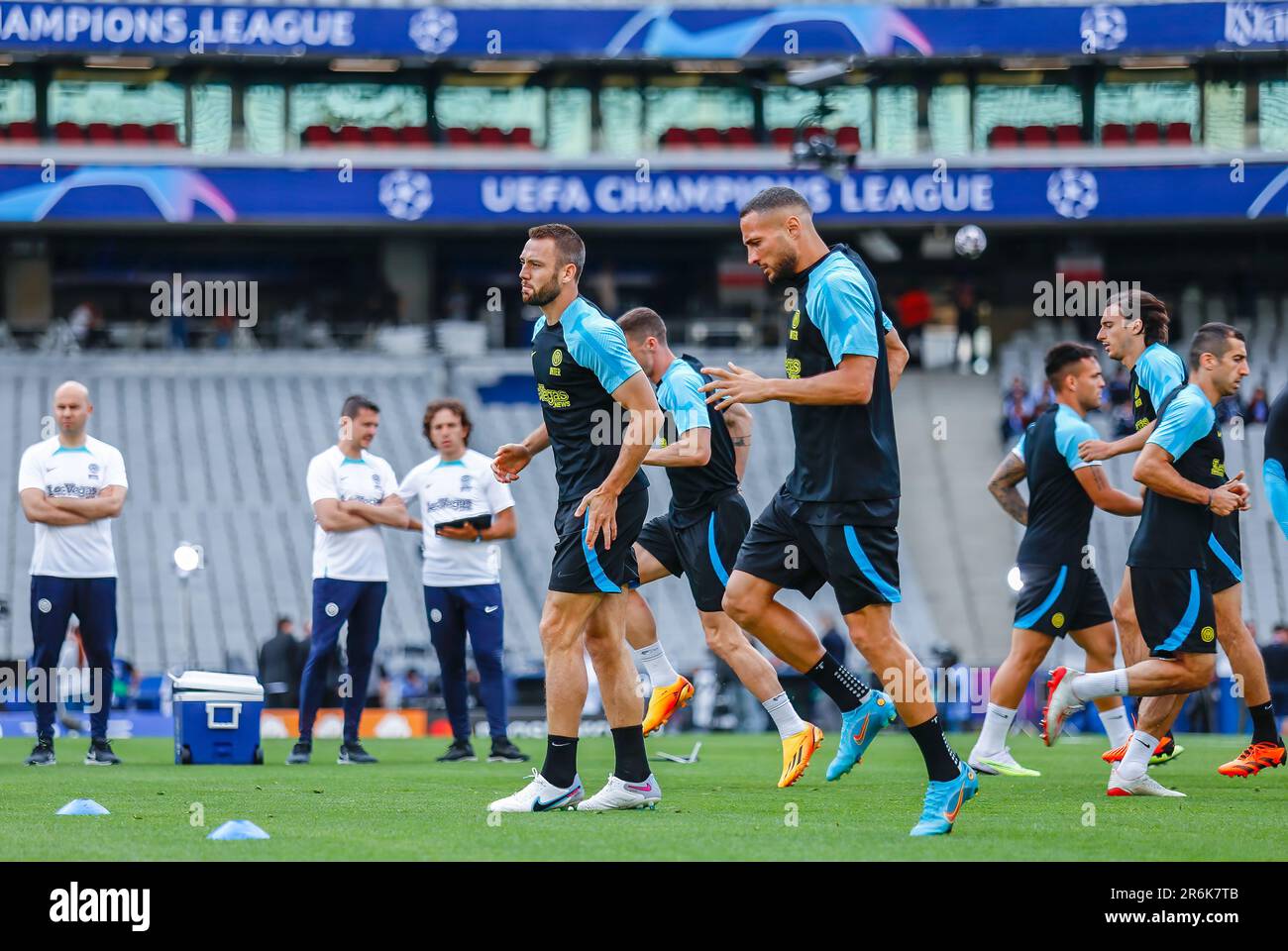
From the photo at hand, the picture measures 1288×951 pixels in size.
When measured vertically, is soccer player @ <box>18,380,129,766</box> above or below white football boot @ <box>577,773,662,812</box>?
above

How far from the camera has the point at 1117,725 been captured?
10.3 m

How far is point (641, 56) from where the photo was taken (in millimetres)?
38531

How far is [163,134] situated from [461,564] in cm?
2943

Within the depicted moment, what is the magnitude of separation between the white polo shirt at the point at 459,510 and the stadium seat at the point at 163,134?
94.9 ft

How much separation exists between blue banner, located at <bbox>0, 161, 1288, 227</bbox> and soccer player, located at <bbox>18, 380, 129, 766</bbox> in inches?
1041

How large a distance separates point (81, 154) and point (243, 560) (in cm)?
1268

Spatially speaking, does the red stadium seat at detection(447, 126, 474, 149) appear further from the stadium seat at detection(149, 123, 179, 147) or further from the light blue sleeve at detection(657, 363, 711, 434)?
the light blue sleeve at detection(657, 363, 711, 434)

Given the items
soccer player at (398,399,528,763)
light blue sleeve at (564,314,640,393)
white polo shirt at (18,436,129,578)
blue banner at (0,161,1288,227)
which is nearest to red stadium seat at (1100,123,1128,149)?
blue banner at (0,161,1288,227)

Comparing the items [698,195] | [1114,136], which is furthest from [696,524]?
[1114,136]

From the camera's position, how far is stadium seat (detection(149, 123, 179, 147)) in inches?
1532

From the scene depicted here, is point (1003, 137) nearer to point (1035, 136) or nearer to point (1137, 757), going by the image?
point (1035, 136)

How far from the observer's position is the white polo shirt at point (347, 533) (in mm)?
12117

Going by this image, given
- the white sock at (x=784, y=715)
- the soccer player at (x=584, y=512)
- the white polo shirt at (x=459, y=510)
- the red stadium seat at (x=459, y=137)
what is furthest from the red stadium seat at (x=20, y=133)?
the soccer player at (x=584, y=512)
